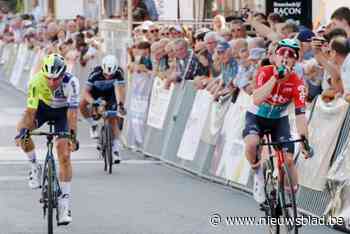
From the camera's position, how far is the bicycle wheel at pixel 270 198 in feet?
37.0

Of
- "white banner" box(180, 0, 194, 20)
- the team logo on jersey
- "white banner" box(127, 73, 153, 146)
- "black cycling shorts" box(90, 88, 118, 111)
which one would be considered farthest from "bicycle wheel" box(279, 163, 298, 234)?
"white banner" box(180, 0, 194, 20)

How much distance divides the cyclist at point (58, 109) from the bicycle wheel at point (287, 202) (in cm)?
237

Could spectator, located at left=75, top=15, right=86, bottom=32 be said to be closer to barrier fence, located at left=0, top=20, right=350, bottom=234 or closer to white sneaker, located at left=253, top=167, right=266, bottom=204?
barrier fence, located at left=0, top=20, right=350, bottom=234

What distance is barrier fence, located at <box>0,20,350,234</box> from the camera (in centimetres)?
1264

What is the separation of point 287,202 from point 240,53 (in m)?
4.97

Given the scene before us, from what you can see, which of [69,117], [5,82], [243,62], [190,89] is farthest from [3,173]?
[5,82]

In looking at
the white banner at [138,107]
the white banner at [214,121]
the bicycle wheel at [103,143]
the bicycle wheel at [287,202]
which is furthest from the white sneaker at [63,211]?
the white banner at [138,107]

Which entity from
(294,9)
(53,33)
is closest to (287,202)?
(294,9)

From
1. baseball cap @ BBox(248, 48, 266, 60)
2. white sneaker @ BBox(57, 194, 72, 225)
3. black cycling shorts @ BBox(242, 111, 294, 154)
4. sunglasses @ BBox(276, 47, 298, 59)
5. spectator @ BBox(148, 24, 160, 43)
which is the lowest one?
white sneaker @ BBox(57, 194, 72, 225)

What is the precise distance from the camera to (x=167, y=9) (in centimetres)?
2689

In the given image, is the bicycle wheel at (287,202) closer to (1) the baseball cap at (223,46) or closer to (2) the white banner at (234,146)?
(2) the white banner at (234,146)

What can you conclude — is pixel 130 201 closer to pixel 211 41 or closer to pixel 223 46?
pixel 223 46

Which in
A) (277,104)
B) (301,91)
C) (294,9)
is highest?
(294,9)

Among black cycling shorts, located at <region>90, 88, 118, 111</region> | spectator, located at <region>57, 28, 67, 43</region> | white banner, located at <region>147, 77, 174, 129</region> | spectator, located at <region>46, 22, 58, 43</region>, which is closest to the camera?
black cycling shorts, located at <region>90, 88, 118, 111</region>
